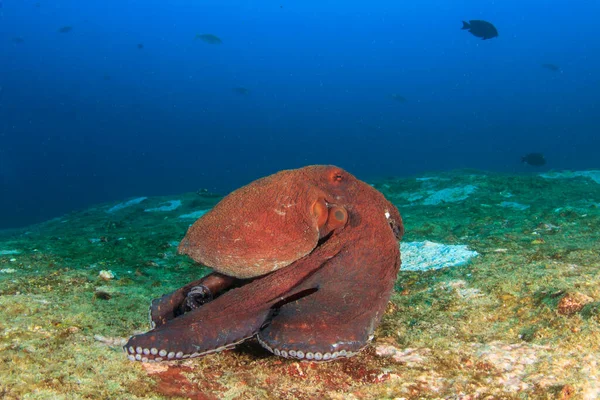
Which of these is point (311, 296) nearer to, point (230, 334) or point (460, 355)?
point (230, 334)

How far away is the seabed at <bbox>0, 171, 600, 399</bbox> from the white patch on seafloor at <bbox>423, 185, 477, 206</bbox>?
4304 millimetres

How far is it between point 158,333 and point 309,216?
1.07 m

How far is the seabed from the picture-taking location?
213cm

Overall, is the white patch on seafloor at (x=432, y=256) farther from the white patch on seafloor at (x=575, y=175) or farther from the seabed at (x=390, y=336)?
the white patch on seafloor at (x=575, y=175)

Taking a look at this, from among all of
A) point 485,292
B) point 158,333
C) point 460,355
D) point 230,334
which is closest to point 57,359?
point 158,333

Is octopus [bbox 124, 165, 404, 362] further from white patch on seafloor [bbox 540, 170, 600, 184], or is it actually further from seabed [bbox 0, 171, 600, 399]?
white patch on seafloor [bbox 540, 170, 600, 184]

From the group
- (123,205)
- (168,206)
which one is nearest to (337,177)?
Result: (168,206)

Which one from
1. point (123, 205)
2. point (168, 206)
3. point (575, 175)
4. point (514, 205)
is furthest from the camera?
point (123, 205)

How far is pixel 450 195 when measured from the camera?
9.90 metres

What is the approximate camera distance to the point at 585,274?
3.38 metres

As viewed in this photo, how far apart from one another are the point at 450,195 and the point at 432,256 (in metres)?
5.81

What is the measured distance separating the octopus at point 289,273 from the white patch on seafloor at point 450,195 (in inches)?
280

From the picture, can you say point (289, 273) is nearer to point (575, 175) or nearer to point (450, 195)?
point (450, 195)

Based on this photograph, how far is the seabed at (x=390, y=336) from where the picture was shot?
213 cm
